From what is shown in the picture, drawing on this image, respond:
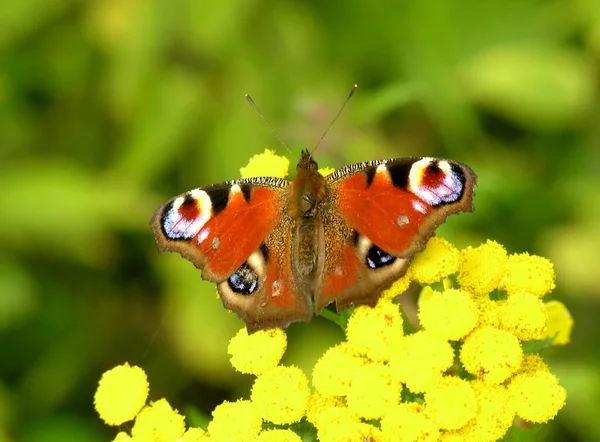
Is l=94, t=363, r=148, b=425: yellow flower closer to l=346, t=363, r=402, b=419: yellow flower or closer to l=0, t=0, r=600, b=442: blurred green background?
l=346, t=363, r=402, b=419: yellow flower

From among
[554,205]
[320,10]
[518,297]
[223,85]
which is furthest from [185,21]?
[518,297]

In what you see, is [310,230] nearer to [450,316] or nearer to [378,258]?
[378,258]

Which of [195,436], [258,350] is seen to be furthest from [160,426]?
[258,350]

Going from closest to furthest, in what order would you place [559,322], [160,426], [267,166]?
[160,426]
[267,166]
[559,322]

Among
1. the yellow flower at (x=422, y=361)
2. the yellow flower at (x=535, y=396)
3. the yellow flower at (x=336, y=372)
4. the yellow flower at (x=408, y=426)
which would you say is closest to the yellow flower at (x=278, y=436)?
the yellow flower at (x=336, y=372)

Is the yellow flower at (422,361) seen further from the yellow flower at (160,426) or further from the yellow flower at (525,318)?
the yellow flower at (160,426)

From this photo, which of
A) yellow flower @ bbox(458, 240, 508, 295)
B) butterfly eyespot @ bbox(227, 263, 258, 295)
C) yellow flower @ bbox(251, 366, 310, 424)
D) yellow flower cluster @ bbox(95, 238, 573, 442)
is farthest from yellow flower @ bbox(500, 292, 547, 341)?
butterfly eyespot @ bbox(227, 263, 258, 295)

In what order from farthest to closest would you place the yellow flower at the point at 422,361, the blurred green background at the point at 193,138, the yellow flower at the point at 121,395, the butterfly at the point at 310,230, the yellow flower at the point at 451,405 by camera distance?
the blurred green background at the point at 193,138
the yellow flower at the point at 121,395
the butterfly at the point at 310,230
the yellow flower at the point at 422,361
the yellow flower at the point at 451,405
